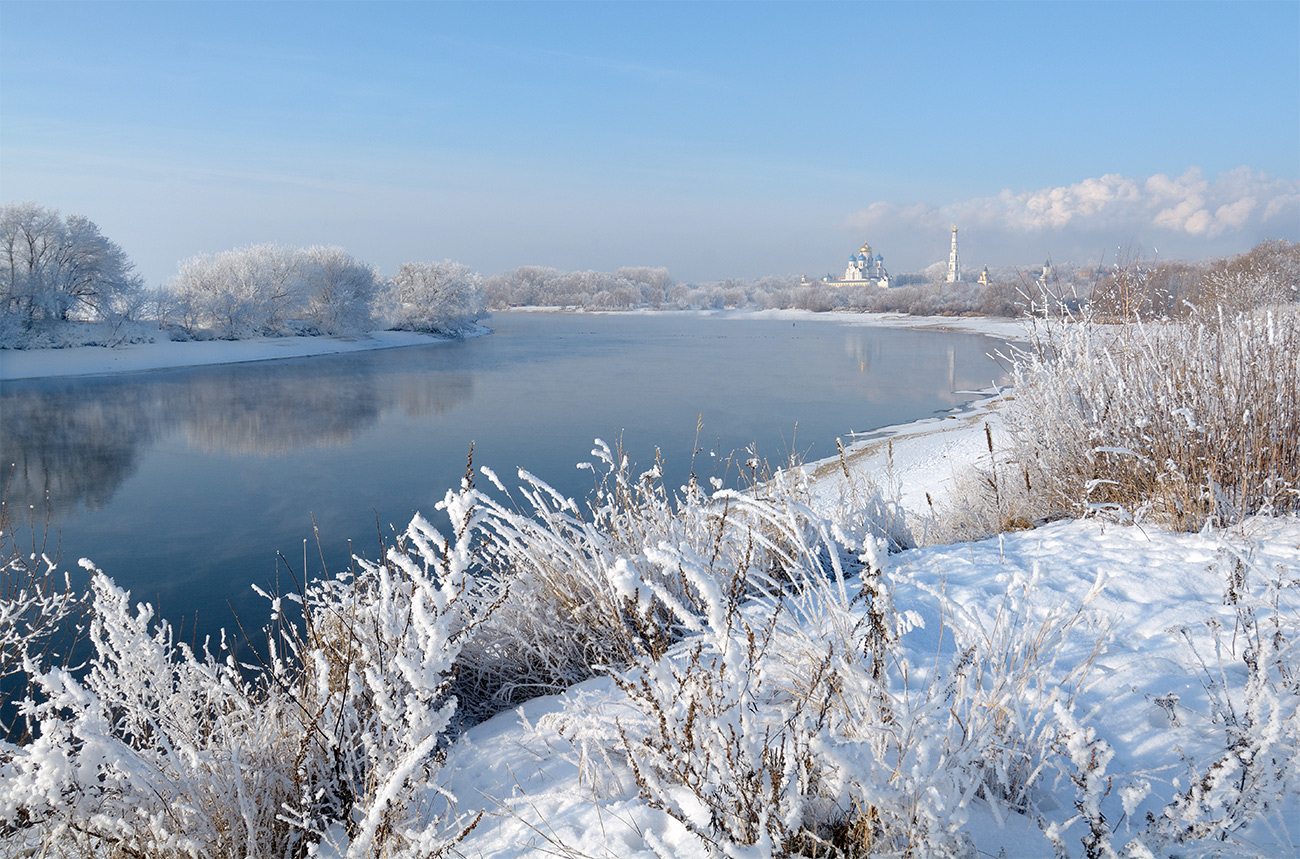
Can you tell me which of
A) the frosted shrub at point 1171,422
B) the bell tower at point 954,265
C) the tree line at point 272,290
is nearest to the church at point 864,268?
the bell tower at point 954,265

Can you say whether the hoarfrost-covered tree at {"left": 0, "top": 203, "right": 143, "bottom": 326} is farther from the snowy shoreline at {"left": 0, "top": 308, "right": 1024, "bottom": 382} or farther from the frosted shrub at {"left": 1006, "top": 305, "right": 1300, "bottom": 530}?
the frosted shrub at {"left": 1006, "top": 305, "right": 1300, "bottom": 530}

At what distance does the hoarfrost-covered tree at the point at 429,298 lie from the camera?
41.2m

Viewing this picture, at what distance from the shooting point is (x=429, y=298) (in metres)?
41.8

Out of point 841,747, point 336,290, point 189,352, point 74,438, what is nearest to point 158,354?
point 189,352

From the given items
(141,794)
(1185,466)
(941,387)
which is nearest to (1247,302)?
(941,387)

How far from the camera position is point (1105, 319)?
5605 mm

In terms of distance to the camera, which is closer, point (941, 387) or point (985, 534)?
point (985, 534)

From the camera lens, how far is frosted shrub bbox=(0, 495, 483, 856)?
5.13 ft

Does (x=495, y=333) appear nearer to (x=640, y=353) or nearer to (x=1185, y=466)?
(x=640, y=353)

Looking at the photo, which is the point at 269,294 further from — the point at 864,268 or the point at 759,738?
the point at 864,268

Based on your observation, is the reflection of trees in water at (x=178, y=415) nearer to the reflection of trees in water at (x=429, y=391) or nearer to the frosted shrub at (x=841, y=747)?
the reflection of trees in water at (x=429, y=391)

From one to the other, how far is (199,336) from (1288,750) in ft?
116

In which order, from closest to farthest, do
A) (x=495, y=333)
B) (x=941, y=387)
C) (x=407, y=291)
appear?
(x=941, y=387) → (x=407, y=291) → (x=495, y=333)

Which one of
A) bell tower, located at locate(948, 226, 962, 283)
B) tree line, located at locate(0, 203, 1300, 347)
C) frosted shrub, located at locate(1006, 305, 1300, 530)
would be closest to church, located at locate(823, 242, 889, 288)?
bell tower, located at locate(948, 226, 962, 283)
